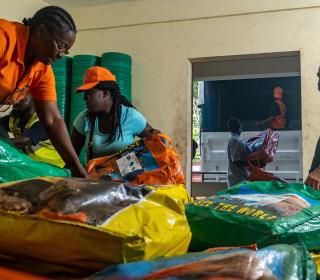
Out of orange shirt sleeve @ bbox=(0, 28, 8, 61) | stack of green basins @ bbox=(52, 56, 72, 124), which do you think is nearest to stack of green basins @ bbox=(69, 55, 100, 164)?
stack of green basins @ bbox=(52, 56, 72, 124)

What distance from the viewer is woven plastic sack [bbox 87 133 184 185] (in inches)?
85.7

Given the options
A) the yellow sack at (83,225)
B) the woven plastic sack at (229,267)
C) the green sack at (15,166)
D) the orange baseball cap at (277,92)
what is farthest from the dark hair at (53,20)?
the orange baseball cap at (277,92)

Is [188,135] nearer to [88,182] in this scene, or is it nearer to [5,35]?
[5,35]

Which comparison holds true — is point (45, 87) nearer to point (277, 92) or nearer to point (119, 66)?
point (119, 66)

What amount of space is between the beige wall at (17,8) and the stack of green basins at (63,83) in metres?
0.57

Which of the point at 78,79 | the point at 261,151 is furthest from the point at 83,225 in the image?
the point at 261,151

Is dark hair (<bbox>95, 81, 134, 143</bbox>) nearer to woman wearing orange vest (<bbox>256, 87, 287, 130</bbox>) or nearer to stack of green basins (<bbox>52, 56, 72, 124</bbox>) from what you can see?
stack of green basins (<bbox>52, 56, 72, 124</bbox>)

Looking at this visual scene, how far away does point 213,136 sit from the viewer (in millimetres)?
8367

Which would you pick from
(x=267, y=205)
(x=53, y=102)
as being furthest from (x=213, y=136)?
(x=267, y=205)

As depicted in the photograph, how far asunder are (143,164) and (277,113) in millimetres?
7290

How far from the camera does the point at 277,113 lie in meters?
9.03

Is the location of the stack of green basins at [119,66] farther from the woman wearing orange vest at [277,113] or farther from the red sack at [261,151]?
the woman wearing orange vest at [277,113]

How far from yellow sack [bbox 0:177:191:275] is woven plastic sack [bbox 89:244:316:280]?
0.05 m

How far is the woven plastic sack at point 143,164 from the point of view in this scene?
7.14 feet
